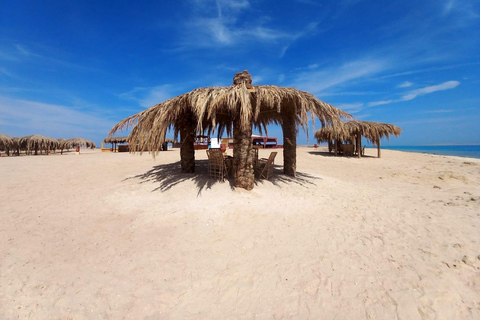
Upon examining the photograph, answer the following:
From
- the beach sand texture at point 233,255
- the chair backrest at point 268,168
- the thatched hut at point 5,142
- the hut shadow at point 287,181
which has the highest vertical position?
the thatched hut at point 5,142

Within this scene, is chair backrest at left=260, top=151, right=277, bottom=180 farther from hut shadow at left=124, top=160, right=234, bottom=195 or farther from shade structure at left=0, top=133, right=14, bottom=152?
shade structure at left=0, top=133, right=14, bottom=152

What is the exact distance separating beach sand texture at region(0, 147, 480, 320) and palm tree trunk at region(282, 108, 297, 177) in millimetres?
2079

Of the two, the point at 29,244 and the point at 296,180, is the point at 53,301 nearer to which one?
the point at 29,244

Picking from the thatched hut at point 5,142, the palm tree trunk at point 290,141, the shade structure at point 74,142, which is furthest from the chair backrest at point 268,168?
the shade structure at point 74,142

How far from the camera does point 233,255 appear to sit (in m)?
3.13

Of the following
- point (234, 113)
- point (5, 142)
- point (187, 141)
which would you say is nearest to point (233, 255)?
point (234, 113)

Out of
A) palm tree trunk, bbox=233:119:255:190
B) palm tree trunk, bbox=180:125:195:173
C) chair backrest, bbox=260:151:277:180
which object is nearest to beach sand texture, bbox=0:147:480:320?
palm tree trunk, bbox=233:119:255:190

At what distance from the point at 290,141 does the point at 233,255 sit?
17.9 ft

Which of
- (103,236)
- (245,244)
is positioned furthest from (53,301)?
(245,244)

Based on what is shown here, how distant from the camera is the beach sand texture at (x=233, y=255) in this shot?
227cm

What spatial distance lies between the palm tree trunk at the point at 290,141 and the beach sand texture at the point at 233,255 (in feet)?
6.82

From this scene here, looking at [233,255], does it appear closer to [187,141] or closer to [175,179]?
[175,179]

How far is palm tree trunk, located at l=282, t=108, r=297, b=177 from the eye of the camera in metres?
7.57

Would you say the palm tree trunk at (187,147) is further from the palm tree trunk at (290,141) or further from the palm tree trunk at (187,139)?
the palm tree trunk at (290,141)
